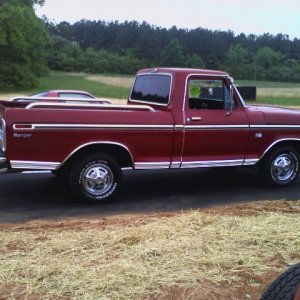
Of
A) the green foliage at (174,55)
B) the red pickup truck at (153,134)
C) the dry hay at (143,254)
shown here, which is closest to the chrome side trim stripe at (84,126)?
the red pickup truck at (153,134)

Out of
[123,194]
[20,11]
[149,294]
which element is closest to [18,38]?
[20,11]

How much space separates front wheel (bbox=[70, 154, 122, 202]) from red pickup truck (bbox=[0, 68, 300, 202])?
0.05 feet

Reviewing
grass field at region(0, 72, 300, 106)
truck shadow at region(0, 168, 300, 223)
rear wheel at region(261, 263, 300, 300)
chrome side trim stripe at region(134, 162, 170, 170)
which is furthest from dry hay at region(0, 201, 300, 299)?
grass field at region(0, 72, 300, 106)

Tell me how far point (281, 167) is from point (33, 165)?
4.16 metres

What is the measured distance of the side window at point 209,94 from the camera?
308 inches

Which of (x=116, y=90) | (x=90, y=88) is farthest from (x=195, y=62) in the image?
(x=116, y=90)

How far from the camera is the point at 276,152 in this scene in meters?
8.30

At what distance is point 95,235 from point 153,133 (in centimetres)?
264

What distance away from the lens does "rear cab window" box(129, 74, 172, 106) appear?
7.61 metres

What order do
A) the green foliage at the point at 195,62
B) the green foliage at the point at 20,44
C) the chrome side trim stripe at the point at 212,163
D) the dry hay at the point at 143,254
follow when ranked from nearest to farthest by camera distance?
1. the dry hay at the point at 143,254
2. the chrome side trim stripe at the point at 212,163
3. the green foliage at the point at 20,44
4. the green foliage at the point at 195,62

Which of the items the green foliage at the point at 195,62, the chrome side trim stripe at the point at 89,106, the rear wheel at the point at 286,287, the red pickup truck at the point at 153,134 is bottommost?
the rear wheel at the point at 286,287

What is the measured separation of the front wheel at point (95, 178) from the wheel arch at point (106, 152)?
0.10 metres

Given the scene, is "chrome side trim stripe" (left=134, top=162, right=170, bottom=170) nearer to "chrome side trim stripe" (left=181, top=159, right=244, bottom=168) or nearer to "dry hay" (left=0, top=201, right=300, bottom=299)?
"chrome side trim stripe" (left=181, top=159, right=244, bottom=168)

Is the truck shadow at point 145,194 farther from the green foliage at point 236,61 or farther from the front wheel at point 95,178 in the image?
the green foliage at point 236,61
